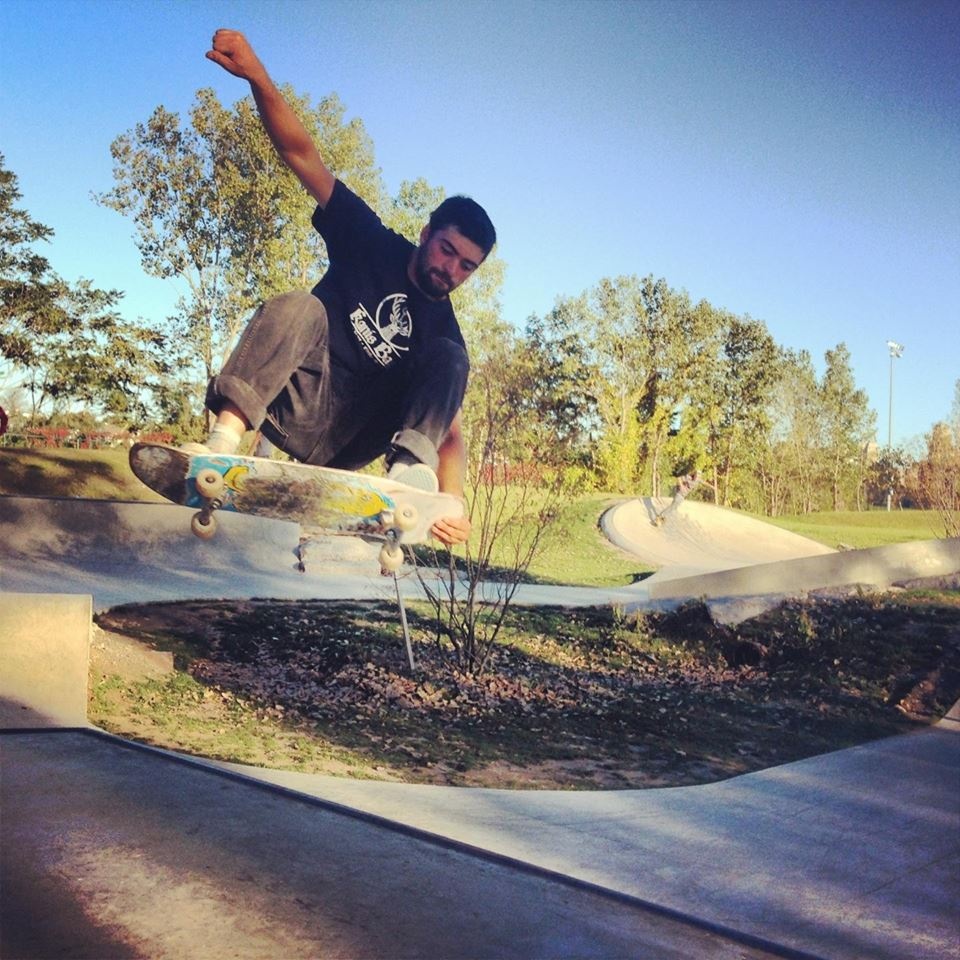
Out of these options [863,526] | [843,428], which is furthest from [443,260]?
[843,428]

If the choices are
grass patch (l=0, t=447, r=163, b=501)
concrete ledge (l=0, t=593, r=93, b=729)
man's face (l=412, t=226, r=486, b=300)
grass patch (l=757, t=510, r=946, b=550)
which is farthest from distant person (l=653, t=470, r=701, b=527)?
man's face (l=412, t=226, r=486, b=300)

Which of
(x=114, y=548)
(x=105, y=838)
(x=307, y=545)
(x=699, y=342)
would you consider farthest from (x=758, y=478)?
(x=105, y=838)

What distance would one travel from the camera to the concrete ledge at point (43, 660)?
5.96 meters

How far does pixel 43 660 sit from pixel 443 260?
403 centimetres

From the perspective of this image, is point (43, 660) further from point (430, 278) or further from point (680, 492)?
point (680, 492)

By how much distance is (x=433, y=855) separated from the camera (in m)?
3.90

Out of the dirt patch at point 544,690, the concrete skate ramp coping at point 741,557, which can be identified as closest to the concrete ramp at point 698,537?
the concrete skate ramp coping at point 741,557

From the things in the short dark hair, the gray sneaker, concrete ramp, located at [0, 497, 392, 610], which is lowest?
concrete ramp, located at [0, 497, 392, 610]

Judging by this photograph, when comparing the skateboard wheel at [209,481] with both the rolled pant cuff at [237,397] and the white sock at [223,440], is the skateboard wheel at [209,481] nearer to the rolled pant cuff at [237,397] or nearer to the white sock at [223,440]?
the white sock at [223,440]

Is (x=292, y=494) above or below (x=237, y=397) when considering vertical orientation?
below

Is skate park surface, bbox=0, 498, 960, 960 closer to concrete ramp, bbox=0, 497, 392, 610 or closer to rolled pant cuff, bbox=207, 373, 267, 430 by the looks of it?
rolled pant cuff, bbox=207, 373, 267, 430

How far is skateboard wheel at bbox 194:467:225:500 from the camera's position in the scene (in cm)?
376

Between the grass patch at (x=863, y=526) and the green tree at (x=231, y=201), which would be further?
the grass patch at (x=863, y=526)

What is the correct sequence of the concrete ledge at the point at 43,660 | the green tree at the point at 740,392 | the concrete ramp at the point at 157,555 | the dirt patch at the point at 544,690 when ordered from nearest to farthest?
the concrete ledge at the point at 43,660 → the dirt patch at the point at 544,690 → the concrete ramp at the point at 157,555 → the green tree at the point at 740,392
